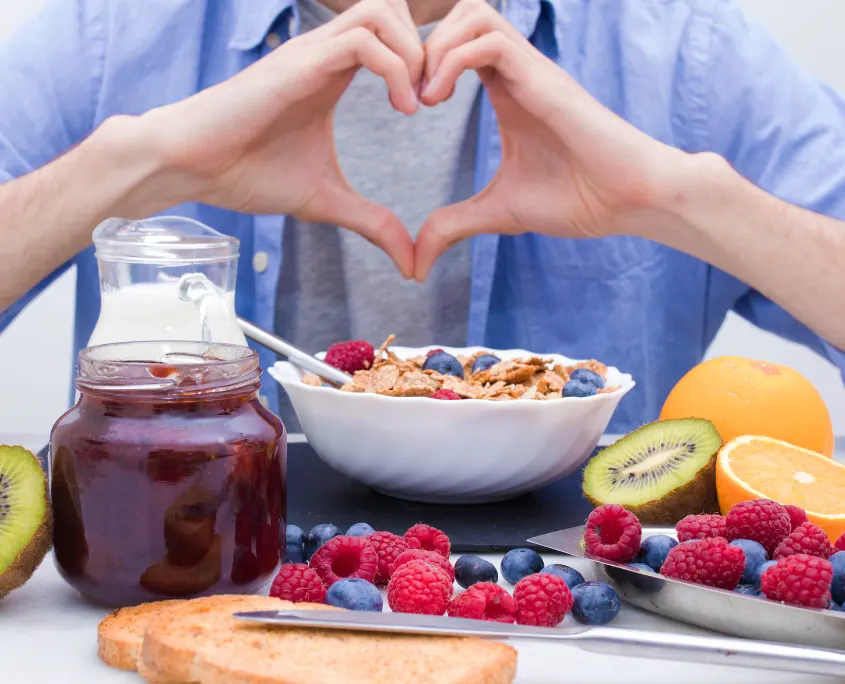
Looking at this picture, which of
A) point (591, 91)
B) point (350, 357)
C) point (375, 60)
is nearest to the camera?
point (350, 357)

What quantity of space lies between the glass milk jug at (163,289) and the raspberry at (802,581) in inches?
20.6

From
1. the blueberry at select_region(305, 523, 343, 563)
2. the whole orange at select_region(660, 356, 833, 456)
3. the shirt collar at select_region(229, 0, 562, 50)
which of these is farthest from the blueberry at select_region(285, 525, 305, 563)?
the shirt collar at select_region(229, 0, 562, 50)

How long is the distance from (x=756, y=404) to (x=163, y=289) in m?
0.60

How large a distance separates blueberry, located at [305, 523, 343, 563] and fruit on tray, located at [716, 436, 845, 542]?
0.33 m

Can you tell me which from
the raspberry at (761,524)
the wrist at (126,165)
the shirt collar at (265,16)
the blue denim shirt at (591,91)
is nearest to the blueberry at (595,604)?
the raspberry at (761,524)

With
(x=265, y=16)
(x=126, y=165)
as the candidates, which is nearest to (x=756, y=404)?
(x=126, y=165)

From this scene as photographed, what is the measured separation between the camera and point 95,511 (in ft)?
2.06

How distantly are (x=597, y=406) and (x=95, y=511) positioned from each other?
1.53 ft

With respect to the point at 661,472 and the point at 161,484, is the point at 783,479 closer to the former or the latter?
the point at 661,472

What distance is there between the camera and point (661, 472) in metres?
0.85

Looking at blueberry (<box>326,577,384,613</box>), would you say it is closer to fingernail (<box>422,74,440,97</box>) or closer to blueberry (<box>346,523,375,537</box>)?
blueberry (<box>346,523,375,537</box>)

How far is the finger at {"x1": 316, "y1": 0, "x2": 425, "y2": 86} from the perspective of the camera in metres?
1.20

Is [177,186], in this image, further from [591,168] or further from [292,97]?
[591,168]

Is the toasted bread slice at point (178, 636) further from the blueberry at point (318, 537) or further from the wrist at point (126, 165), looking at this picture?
the wrist at point (126, 165)
